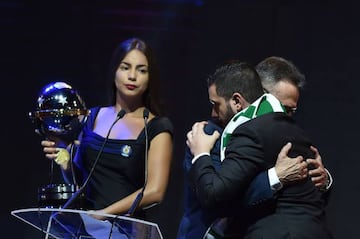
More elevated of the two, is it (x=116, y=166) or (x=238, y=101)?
(x=238, y=101)

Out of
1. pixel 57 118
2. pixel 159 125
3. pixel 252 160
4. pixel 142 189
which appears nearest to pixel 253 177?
pixel 252 160

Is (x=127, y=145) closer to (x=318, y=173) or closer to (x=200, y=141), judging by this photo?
(x=200, y=141)

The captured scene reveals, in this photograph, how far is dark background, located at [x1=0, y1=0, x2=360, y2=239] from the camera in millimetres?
3998

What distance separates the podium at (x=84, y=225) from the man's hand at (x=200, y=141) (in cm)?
41

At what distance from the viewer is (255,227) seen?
2.35 meters

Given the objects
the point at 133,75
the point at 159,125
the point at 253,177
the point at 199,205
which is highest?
the point at 133,75

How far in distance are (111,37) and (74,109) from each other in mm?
1701

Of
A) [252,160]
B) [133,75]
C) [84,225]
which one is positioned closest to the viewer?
[84,225]

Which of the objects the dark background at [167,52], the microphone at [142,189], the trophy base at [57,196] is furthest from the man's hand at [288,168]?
the dark background at [167,52]

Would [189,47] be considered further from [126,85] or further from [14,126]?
[126,85]

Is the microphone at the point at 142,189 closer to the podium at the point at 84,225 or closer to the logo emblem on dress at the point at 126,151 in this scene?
the logo emblem on dress at the point at 126,151

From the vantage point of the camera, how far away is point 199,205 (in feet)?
8.29

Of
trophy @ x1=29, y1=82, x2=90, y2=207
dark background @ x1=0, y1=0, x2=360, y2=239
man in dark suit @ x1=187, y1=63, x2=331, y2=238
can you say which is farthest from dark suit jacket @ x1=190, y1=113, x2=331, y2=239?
dark background @ x1=0, y1=0, x2=360, y2=239

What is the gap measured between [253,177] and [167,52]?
1.90m
